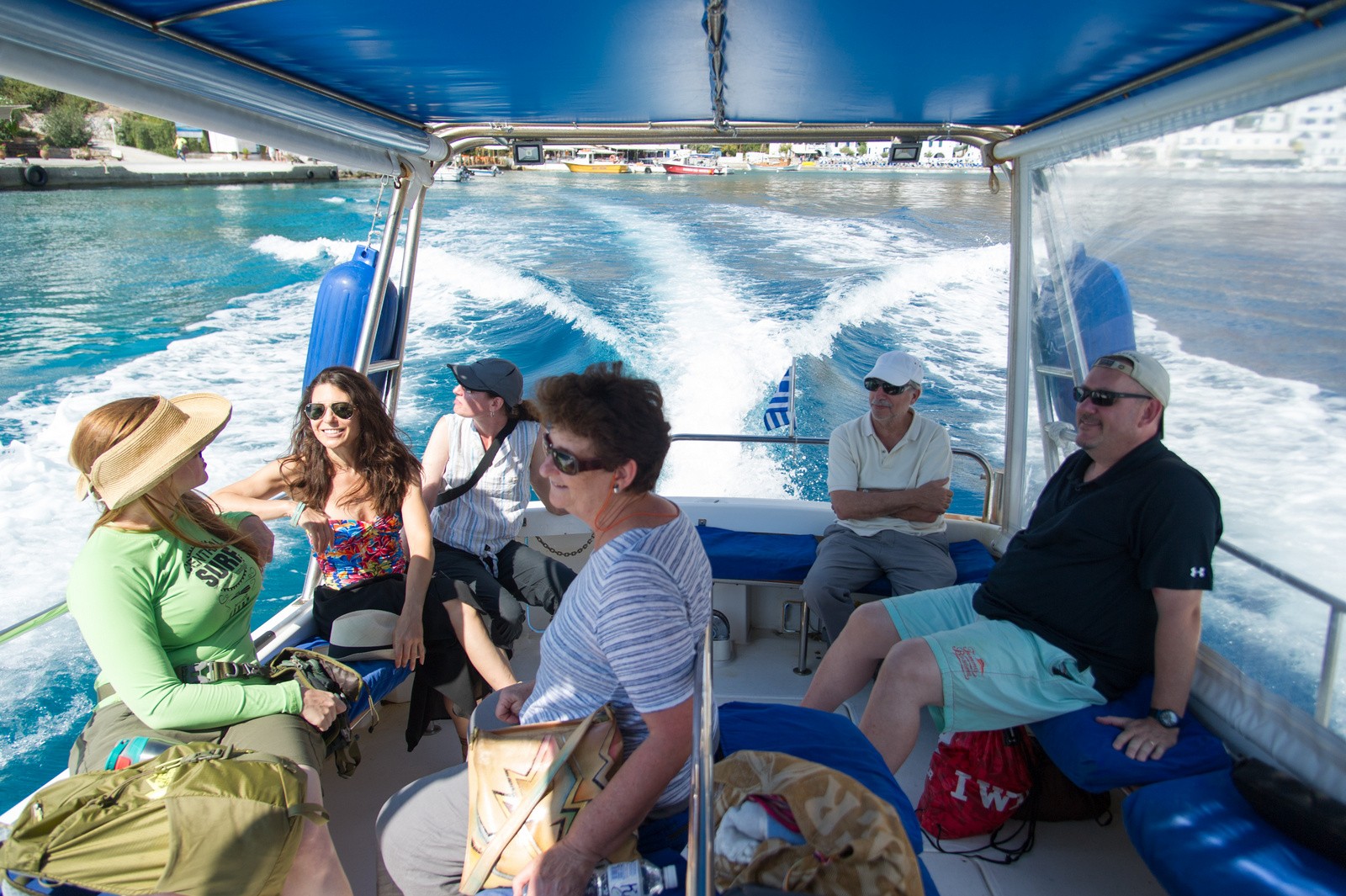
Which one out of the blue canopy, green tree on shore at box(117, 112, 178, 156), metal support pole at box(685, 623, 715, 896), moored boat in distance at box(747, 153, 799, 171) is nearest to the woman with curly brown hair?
the blue canopy

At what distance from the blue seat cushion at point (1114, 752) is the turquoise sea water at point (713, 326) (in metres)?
0.59

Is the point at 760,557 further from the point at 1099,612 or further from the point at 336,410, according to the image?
the point at 336,410

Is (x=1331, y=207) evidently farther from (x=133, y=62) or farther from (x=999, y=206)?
(x=999, y=206)

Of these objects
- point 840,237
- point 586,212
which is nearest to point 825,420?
point 840,237

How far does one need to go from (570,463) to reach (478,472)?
1327mm

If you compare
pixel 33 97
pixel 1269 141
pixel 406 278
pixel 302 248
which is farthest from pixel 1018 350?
pixel 33 97

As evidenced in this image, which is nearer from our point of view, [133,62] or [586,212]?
[133,62]

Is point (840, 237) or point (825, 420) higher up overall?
point (840, 237)

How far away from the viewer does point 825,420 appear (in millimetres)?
6625

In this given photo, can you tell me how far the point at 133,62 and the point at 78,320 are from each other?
39.6 feet

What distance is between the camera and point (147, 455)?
5.37 feet

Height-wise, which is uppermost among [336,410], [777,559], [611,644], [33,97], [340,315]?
[33,97]

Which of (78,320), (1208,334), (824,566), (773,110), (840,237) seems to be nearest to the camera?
(824,566)

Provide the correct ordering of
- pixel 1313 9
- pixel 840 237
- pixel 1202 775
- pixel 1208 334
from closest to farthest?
pixel 1313 9, pixel 1202 775, pixel 1208 334, pixel 840 237
